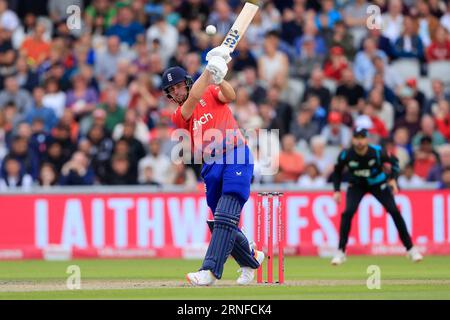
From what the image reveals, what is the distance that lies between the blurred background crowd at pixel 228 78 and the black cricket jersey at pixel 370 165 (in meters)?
2.63

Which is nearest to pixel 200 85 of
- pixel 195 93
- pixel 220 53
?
pixel 195 93

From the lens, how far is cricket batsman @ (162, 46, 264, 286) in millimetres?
11820

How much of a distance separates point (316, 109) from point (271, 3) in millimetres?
3034

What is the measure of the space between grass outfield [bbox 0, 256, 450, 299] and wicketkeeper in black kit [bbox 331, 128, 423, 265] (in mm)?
441

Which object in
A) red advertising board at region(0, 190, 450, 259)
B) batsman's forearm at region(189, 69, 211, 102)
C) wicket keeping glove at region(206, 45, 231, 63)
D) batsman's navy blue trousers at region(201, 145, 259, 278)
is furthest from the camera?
red advertising board at region(0, 190, 450, 259)

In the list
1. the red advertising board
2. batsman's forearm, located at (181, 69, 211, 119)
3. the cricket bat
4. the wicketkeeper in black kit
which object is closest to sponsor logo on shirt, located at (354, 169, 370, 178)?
the wicketkeeper in black kit

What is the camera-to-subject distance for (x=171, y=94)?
12.2 m

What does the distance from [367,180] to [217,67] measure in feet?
19.4

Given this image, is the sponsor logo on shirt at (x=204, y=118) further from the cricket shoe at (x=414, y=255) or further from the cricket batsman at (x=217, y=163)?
the cricket shoe at (x=414, y=255)

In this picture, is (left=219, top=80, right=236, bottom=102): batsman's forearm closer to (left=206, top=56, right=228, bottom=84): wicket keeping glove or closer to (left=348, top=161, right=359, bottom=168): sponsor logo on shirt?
(left=206, top=56, right=228, bottom=84): wicket keeping glove

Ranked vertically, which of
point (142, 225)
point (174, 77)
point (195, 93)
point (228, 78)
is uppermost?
point (228, 78)

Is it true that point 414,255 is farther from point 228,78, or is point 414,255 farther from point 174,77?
point 228,78

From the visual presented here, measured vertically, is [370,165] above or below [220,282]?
above

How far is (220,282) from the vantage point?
42.6 feet
